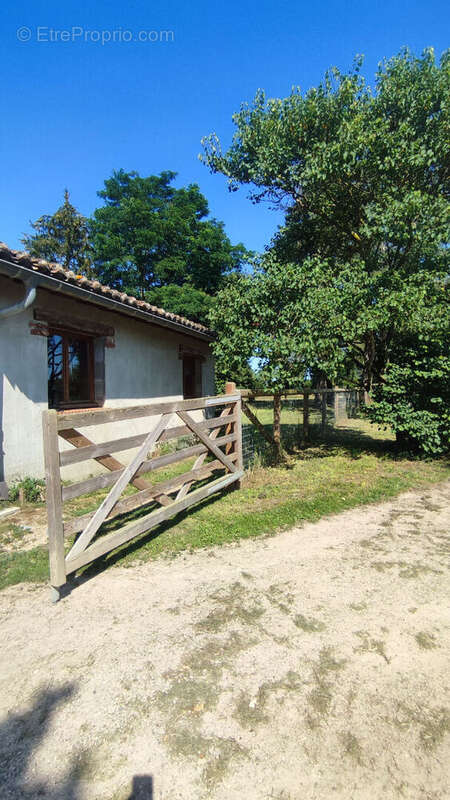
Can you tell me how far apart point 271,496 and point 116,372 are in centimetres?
378

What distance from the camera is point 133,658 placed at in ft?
7.34

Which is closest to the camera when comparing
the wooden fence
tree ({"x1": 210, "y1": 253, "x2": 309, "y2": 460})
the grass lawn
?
the grass lawn

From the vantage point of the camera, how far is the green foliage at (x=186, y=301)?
1345 centimetres

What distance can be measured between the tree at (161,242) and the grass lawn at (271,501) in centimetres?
946

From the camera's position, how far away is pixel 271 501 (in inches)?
199

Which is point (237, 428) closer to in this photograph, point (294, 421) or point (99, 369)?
point (99, 369)

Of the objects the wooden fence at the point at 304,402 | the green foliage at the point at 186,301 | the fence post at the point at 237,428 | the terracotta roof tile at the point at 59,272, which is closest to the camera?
the terracotta roof tile at the point at 59,272

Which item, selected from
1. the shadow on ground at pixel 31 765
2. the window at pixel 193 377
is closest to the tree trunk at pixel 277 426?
the window at pixel 193 377

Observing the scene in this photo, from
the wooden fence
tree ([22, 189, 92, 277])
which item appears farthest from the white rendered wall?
tree ([22, 189, 92, 277])

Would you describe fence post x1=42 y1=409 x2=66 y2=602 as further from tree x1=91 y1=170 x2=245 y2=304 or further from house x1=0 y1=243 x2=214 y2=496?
tree x1=91 y1=170 x2=245 y2=304

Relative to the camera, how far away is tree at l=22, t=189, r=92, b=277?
73.5 ft

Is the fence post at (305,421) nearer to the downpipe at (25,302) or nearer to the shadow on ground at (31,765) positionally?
the downpipe at (25,302)

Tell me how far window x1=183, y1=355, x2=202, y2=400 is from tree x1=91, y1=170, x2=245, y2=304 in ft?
16.1

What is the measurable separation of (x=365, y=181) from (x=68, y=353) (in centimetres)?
676
